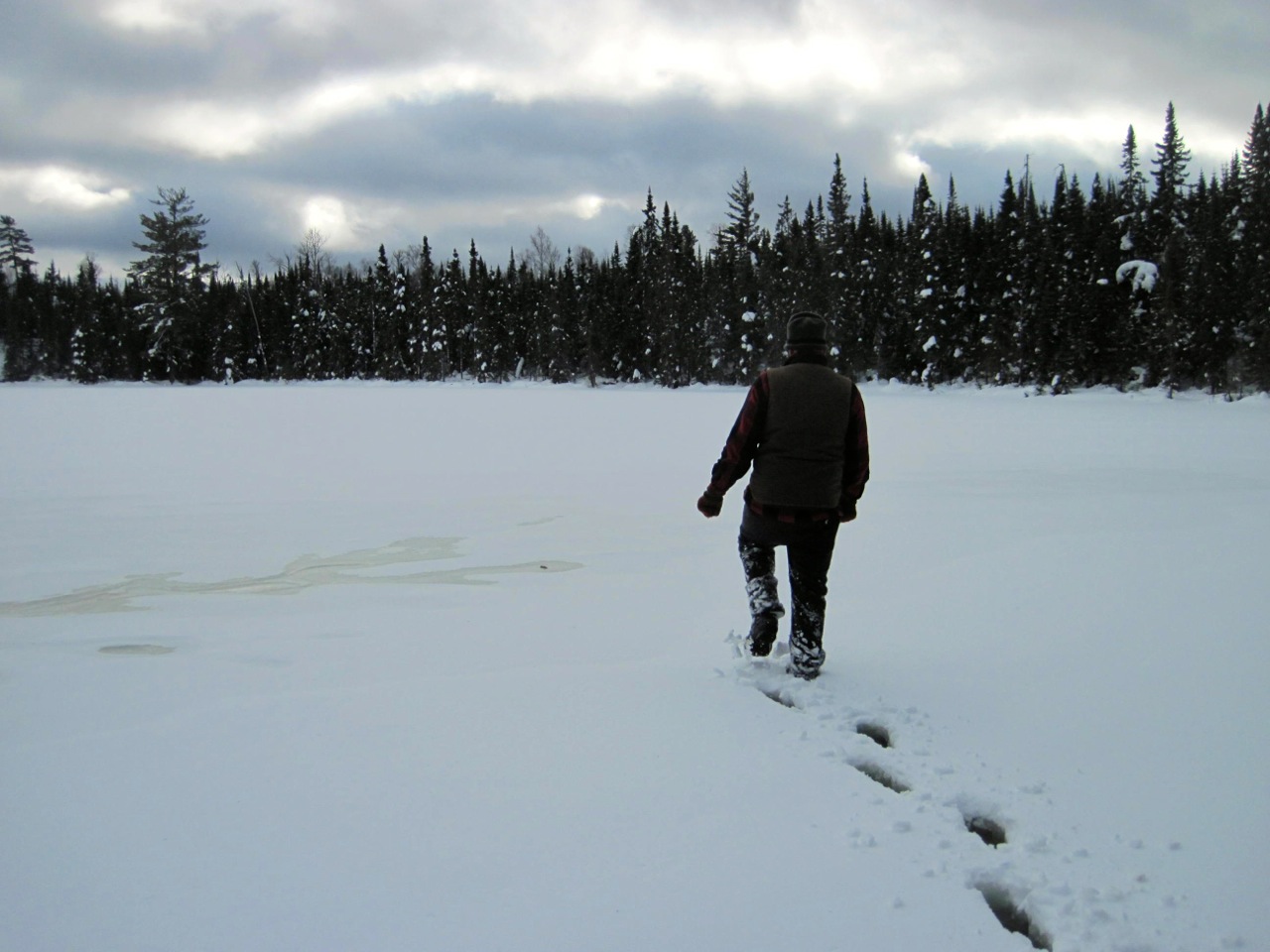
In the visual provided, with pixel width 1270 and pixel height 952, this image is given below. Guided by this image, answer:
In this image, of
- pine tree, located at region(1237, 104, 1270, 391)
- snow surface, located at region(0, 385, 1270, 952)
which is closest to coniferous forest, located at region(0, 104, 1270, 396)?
pine tree, located at region(1237, 104, 1270, 391)

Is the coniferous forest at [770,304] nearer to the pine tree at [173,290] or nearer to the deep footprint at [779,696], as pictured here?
the pine tree at [173,290]

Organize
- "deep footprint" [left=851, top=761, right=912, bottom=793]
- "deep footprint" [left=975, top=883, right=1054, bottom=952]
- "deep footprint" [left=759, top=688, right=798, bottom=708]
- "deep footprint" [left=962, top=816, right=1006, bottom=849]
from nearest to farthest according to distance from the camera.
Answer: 1. "deep footprint" [left=975, top=883, right=1054, bottom=952]
2. "deep footprint" [left=962, top=816, right=1006, bottom=849]
3. "deep footprint" [left=851, top=761, right=912, bottom=793]
4. "deep footprint" [left=759, top=688, right=798, bottom=708]

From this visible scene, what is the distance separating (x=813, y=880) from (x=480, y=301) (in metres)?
73.6

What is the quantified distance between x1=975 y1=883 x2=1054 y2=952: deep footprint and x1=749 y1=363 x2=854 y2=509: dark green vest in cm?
200

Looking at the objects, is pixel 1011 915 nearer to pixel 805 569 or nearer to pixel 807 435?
pixel 805 569

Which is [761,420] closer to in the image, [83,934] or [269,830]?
[269,830]

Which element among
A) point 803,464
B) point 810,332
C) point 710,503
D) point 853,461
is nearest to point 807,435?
point 803,464

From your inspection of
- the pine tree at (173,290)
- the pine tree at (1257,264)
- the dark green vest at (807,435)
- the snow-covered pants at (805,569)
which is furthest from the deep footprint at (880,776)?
the pine tree at (173,290)

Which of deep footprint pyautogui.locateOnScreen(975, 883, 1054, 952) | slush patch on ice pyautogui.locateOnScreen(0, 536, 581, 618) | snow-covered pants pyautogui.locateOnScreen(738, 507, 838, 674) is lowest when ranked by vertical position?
deep footprint pyautogui.locateOnScreen(975, 883, 1054, 952)

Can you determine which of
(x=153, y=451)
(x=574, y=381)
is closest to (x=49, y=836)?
(x=153, y=451)

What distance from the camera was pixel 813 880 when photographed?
8.56 ft

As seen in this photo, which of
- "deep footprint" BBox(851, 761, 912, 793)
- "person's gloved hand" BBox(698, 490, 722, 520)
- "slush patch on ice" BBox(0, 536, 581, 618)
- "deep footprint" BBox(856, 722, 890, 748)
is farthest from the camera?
"slush patch on ice" BBox(0, 536, 581, 618)

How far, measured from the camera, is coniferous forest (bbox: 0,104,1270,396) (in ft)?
126

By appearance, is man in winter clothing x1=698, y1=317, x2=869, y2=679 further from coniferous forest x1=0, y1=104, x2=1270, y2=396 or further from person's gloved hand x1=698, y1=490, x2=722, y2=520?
coniferous forest x1=0, y1=104, x2=1270, y2=396
